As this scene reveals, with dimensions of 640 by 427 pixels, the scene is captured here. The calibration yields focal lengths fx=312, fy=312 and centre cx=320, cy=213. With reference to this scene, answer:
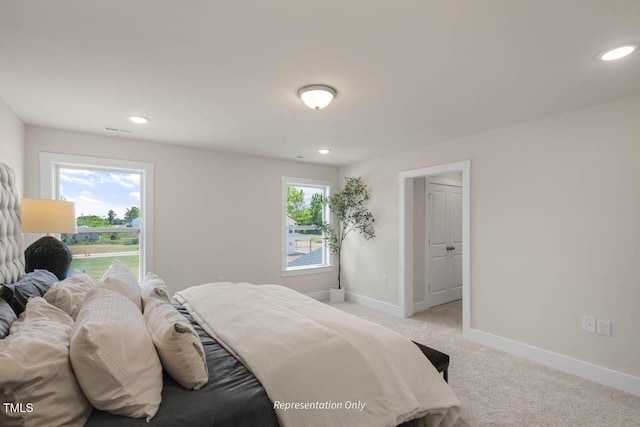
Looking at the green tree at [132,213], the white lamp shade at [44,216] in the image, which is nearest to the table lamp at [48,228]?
the white lamp shade at [44,216]

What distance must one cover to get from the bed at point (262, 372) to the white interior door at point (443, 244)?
3383 mm

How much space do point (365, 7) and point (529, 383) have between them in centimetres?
323

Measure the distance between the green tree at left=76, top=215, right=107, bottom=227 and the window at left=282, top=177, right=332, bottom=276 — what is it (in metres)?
2.55

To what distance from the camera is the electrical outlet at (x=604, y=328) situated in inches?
109

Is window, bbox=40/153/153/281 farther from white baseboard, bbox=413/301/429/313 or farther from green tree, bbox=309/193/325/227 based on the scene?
white baseboard, bbox=413/301/429/313

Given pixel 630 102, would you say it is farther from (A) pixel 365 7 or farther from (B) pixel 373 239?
(B) pixel 373 239

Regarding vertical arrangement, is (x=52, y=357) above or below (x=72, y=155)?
below

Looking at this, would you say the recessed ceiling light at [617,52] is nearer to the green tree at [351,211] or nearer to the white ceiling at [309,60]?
the white ceiling at [309,60]

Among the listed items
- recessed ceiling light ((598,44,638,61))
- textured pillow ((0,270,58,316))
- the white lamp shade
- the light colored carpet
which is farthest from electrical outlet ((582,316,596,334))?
the white lamp shade

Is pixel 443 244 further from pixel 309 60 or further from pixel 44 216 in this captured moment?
pixel 44 216

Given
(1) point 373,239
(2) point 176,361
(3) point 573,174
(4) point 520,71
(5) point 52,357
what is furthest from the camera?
(1) point 373,239

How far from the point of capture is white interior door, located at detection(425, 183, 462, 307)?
5.19 m

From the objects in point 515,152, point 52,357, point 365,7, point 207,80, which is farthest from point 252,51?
point 515,152

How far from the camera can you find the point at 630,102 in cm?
266
